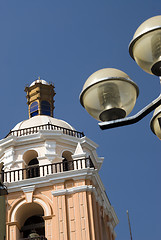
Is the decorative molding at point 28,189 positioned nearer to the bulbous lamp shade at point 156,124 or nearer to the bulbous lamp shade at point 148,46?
the bulbous lamp shade at point 156,124

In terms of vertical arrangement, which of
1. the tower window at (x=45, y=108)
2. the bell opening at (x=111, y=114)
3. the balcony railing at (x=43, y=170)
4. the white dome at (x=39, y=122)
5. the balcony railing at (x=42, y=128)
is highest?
the tower window at (x=45, y=108)

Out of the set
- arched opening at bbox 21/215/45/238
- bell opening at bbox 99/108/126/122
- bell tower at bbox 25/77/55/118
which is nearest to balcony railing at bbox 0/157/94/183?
arched opening at bbox 21/215/45/238

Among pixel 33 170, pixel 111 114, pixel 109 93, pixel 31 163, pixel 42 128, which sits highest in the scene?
pixel 42 128

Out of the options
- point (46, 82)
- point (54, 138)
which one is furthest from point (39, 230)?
point (46, 82)

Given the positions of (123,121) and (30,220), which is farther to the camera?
(30,220)

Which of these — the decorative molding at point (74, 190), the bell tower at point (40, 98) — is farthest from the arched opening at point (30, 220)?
the bell tower at point (40, 98)

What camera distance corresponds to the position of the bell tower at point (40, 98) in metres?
29.6

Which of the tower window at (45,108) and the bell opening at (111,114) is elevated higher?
the tower window at (45,108)

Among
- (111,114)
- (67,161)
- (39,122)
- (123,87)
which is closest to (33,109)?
(39,122)

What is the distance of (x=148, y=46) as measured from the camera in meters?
4.95

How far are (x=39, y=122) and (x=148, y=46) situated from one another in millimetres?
22448

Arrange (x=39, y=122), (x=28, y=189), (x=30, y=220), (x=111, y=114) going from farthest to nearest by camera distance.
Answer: (x=39, y=122) → (x=30, y=220) → (x=28, y=189) → (x=111, y=114)

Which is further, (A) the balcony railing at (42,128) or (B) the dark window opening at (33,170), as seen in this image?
(A) the balcony railing at (42,128)

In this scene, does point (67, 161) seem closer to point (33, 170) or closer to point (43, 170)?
point (43, 170)
